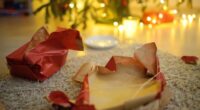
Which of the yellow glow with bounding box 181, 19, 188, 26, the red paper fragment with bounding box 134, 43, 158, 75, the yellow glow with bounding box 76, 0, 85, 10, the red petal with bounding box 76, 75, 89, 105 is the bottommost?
the yellow glow with bounding box 181, 19, 188, 26

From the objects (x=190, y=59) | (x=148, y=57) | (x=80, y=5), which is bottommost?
(x=190, y=59)

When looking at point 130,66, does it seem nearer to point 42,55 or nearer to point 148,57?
point 148,57

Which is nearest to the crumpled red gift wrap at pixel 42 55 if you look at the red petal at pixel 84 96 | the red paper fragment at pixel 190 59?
the red petal at pixel 84 96

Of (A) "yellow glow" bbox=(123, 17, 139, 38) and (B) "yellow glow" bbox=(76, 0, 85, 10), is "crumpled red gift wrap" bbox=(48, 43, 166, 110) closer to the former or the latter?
(A) "yellow glow" bbox=(123, 17, 139, 38)

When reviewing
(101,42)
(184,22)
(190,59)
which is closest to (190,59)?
(190,59)

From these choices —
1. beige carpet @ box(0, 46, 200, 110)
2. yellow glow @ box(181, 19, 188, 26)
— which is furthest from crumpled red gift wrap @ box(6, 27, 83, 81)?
yellow glow @ box(181, 19, 188, 26)
